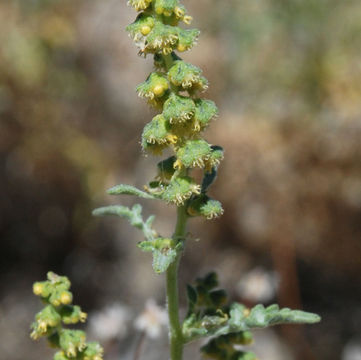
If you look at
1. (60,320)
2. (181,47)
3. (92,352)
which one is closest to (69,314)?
(60,320)

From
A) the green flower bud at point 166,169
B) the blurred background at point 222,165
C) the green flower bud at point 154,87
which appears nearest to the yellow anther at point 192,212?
the green flower bud at point 166,169

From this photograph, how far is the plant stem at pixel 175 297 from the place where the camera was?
1.78 m

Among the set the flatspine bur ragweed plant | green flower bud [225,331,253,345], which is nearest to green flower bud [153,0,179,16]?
the flatspine bur ragweed plant

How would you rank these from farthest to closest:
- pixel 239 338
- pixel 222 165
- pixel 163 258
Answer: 1. pixel 222 165
2. pixel 239 338
3. pixel 163 258

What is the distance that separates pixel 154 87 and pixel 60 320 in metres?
0.72

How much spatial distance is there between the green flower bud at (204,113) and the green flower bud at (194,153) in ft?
0.15

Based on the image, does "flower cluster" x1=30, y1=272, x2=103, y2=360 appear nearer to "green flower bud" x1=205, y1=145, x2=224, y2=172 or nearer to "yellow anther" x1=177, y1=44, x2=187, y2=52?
"green flower bud" x1=205, y1=145, x2=224, y2=172

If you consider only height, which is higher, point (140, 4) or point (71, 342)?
point (140, 4)

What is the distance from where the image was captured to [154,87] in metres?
1.63

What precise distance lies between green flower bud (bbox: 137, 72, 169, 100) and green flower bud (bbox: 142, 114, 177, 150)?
0.21 ft

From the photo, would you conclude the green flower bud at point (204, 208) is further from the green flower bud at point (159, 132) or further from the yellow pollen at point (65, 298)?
the yellow pollen at point (65, 298)

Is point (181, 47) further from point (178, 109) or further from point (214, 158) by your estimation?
point (214, 158)

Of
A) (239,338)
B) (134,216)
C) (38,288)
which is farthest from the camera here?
(239,338)

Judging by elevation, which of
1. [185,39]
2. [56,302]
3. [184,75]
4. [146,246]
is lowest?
[56,302]
